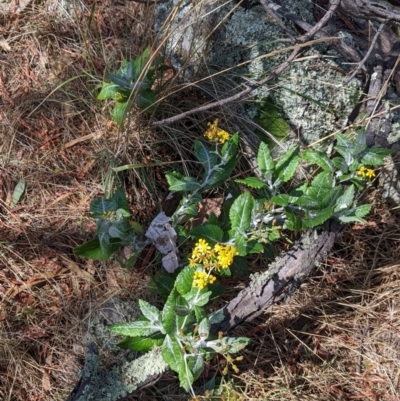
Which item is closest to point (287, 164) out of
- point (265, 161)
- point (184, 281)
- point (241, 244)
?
point (265, 161)

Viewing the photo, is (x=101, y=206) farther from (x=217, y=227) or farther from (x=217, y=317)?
(x=217, y=317)

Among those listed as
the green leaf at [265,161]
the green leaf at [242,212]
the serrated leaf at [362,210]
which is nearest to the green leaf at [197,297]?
the green leaf at [242,212]

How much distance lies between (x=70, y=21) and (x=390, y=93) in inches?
55.0

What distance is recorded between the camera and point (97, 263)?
2.07 m

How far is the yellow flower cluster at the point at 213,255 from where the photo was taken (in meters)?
1.66

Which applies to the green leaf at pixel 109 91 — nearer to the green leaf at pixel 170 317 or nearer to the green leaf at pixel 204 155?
the green leaf at pixel 204 155

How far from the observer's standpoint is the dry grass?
1995 millimetres

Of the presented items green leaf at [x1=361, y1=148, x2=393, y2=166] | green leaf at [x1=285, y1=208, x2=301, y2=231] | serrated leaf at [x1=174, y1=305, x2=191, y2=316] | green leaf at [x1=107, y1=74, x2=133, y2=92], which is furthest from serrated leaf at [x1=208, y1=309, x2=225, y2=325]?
green leaf at [x1=107, y1=74, x2=133, y2=92]

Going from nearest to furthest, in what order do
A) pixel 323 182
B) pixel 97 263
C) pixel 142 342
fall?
1. pixel 142 342
2. pixel 323 182
3. pixel 97 263

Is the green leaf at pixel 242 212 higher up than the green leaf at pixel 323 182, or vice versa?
the green leaf at pixel 242 212

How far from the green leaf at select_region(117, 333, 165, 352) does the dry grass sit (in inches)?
10.2

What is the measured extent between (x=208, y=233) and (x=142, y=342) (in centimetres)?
42

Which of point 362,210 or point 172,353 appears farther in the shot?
point 362,210

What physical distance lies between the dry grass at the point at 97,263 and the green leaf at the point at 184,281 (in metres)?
0.36
